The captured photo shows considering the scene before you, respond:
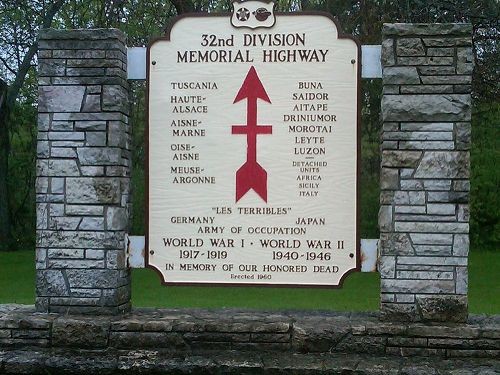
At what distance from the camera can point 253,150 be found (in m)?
5.24

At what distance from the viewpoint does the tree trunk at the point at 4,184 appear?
51.4 feet

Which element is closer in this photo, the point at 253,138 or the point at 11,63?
the point at 253,138

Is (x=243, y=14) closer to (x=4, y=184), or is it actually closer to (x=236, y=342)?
(x=236, y=342)

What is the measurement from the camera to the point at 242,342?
200 inches

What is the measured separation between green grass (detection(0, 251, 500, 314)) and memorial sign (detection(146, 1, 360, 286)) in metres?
2.58

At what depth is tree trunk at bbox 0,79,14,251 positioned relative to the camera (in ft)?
51.4

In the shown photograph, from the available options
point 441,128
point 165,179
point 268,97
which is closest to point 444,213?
point 441,128

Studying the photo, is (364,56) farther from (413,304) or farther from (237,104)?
(413,304)

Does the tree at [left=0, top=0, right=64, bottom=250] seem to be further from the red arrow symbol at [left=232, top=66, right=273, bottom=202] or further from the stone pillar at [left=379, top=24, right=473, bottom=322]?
the stone pillar at [left=379, top=24, right=473, bottom=322]

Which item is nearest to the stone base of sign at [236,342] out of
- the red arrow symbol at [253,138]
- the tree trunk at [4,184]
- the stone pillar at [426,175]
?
the stone pillar at [426,175]

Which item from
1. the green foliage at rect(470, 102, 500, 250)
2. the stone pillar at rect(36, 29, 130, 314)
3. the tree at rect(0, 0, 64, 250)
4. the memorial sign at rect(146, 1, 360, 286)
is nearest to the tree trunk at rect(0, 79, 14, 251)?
the tree at rect(0, 0, 64, 250)

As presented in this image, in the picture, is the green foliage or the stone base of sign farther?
the green foliage

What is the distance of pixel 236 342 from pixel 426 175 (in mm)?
1593

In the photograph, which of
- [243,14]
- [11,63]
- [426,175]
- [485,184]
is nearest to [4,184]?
[11,63]
